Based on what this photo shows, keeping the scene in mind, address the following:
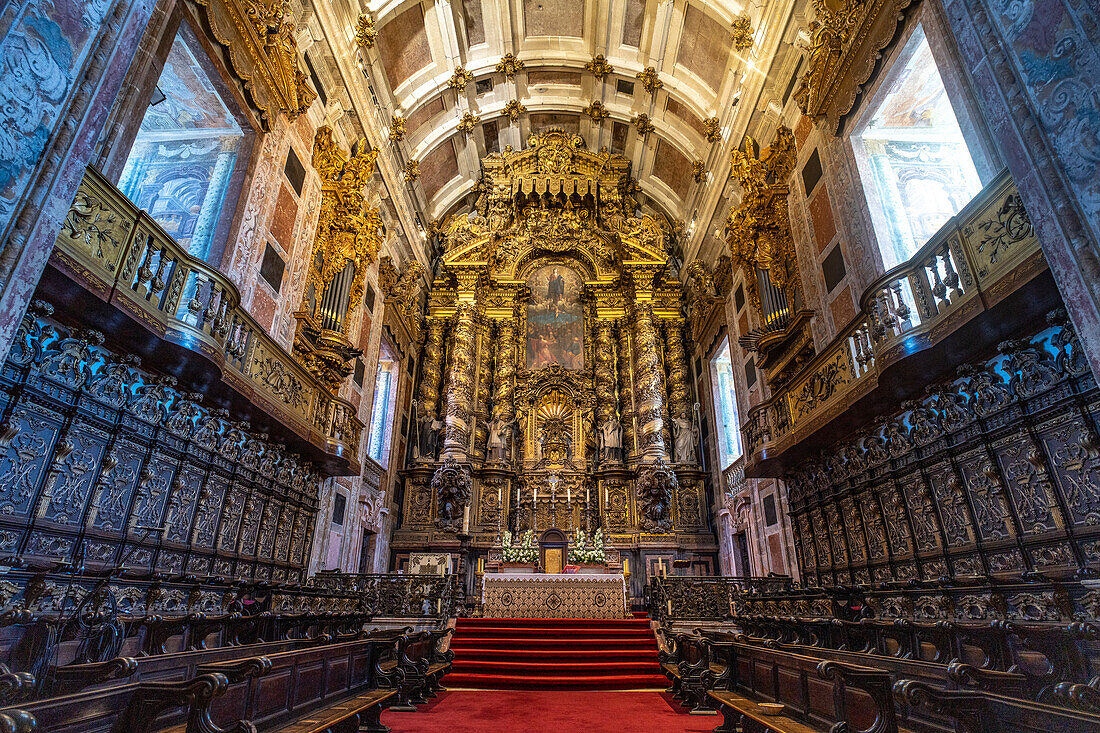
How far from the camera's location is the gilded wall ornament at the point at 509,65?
57.1 feet

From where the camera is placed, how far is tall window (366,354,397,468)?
52.8ft

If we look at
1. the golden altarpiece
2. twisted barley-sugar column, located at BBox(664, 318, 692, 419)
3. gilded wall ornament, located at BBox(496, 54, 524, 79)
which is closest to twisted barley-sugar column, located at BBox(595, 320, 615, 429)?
the golden altarpiece

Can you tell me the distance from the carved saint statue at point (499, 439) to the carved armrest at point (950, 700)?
48.3ft

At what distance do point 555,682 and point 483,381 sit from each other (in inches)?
454

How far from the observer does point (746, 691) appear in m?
6.14

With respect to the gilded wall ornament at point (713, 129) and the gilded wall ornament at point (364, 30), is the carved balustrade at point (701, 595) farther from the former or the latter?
the gilded wall ornament at point (364, 30)

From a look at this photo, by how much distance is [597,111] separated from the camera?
19125 millimetres

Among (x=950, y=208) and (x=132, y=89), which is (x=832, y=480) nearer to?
(x=950, y=208)

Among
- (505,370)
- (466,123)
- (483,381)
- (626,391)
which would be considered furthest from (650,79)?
(483,381)

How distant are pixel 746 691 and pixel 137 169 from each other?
11.9 metres

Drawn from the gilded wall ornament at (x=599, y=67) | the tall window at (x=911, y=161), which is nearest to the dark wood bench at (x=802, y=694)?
the tall window at (x=911, y=161)

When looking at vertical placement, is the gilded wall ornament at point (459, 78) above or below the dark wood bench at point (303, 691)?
above

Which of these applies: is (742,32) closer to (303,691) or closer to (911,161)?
(911,161)

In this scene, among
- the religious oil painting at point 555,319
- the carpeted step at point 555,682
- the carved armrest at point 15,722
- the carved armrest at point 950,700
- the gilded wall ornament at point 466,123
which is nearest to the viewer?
the carved armrest at point 15,722
